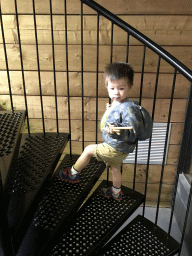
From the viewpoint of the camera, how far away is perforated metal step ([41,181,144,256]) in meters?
1.36

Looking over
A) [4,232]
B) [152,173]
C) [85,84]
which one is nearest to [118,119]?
[4,232]

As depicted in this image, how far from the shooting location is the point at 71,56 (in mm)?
2355

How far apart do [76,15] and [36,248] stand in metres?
2.00

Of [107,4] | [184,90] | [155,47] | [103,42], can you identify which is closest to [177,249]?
[155,47]

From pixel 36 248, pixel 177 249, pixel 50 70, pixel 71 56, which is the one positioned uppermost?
pixel 71 56

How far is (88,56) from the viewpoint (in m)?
2.35

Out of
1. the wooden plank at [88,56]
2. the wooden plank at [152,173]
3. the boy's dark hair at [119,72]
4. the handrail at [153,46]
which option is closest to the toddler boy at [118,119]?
the boy's dark hair at [119,72]

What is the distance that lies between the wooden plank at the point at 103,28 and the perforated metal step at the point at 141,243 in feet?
5.67

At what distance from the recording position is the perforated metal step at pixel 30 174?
3.94 ft

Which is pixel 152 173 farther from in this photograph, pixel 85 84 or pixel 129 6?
pixel 129 6

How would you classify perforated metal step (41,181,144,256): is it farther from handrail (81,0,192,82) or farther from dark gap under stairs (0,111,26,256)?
handrail (81,0,192,82)

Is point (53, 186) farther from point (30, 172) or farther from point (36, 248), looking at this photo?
point (36, 248)

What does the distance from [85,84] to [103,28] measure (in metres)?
0.59

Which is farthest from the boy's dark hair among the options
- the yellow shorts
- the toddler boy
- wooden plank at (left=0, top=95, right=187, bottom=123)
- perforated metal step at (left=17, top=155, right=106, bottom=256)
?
wooden plank at (left=0, top=95, right=187, bottom=123)
